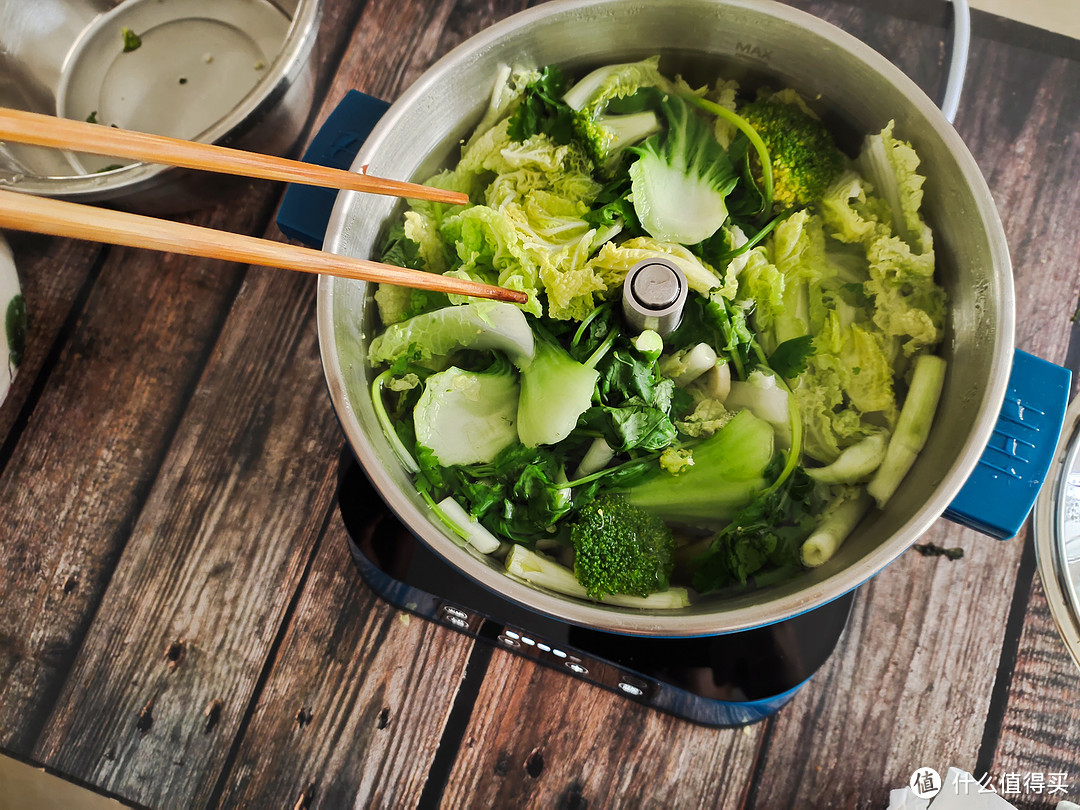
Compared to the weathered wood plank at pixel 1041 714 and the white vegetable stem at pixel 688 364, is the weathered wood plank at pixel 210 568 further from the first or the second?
the weathered wood plank at pixel 1041 714

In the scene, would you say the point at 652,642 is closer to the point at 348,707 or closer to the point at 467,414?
the point at 467,414

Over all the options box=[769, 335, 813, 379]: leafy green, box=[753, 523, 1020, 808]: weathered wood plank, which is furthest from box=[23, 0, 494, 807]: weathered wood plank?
box=[769, 335, 813, 379]: leafy green

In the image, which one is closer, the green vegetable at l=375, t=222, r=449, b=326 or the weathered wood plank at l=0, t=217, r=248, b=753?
the green vegetable at l=375, t=222, r=449, b=326

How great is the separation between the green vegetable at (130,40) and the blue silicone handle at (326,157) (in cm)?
83

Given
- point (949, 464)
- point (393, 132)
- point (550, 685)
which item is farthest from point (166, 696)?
point (949, 464)

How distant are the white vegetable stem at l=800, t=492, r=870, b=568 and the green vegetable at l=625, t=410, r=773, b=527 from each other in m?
0.10

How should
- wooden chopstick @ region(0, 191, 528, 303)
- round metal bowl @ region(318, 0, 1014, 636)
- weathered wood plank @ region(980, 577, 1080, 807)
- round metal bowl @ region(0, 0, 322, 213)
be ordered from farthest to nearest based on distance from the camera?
round metal bowl @ region(0, 0, 322, 213)
weathered wood plank @ region(980, 577, 1080, 807)
round metal bowl @ region(318, 0, 1014, 636)
wooden chopstick @ region(0, 191, 528, 303)

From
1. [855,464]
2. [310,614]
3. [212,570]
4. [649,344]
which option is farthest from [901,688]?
[212,570]

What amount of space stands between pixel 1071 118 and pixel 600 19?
989mm

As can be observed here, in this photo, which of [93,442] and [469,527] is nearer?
[469,527]

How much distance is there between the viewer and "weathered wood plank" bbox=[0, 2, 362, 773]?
1.25 m

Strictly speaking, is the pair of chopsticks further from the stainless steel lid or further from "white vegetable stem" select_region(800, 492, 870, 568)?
the stainless steel lid

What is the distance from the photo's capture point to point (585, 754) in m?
1.18

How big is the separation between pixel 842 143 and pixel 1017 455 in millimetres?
531
